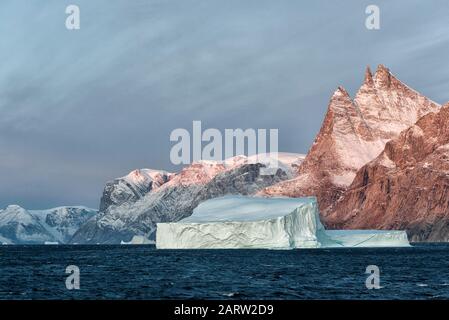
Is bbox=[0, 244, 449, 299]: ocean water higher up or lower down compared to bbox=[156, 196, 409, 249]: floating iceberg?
lower down

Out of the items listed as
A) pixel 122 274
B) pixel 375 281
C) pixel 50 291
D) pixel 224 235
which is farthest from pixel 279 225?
pixel 50 291

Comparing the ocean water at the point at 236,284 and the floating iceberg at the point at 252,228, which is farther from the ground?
the floating iceberg at the point at 252,228

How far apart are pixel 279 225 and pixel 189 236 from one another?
1864 cm

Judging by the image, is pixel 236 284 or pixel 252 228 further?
pixel 252 228

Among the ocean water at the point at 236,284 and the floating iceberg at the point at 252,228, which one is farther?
the floating iceberg at the point at 252,228

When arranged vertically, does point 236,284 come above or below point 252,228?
below

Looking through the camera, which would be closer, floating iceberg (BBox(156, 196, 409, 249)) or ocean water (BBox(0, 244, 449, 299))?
ocean water (BBox(0, 244, 449, 299))
